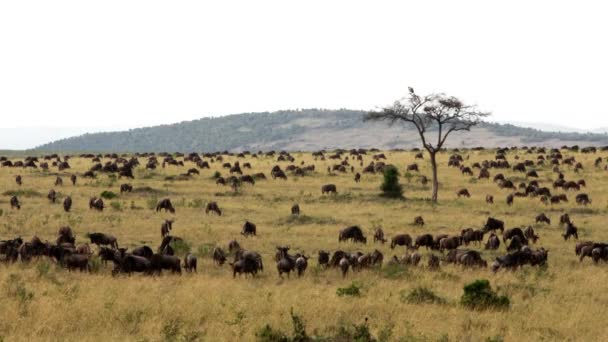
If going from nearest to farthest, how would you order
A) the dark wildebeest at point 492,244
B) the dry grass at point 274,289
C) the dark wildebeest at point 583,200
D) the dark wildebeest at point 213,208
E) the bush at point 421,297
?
the dry grass at point 274,289 < the bush at point 421,297 < the dark wildebeest at point 492,244 < the dark wildebeest at point 213,208 < the dark wildebeest at point 583,200

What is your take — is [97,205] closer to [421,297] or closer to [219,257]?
[219,257]

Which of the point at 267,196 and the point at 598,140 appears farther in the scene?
the point at 598,140

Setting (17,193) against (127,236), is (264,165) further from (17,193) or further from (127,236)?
(127,236)

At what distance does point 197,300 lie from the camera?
14930 mm

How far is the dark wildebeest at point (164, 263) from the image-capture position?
60.4 feet

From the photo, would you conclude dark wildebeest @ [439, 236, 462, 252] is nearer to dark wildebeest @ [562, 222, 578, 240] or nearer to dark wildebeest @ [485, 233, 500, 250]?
dark wildebeest @ [485, 233, 500, 250]

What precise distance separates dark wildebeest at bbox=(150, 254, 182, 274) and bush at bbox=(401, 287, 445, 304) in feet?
21.0

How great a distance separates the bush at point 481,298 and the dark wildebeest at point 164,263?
7780 mm

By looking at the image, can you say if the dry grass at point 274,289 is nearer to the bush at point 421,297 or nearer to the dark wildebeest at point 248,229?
the bush at point 421,297

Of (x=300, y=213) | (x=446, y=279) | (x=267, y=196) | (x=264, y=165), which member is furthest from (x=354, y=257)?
(x=264, y=165)

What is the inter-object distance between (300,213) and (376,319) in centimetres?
1920

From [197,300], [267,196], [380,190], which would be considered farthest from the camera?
[380,190]

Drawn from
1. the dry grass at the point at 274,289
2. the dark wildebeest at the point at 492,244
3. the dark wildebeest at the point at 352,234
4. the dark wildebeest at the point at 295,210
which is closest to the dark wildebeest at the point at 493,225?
the dry grass at the point at 274,289

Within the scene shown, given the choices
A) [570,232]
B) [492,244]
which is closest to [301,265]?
[492,244]
